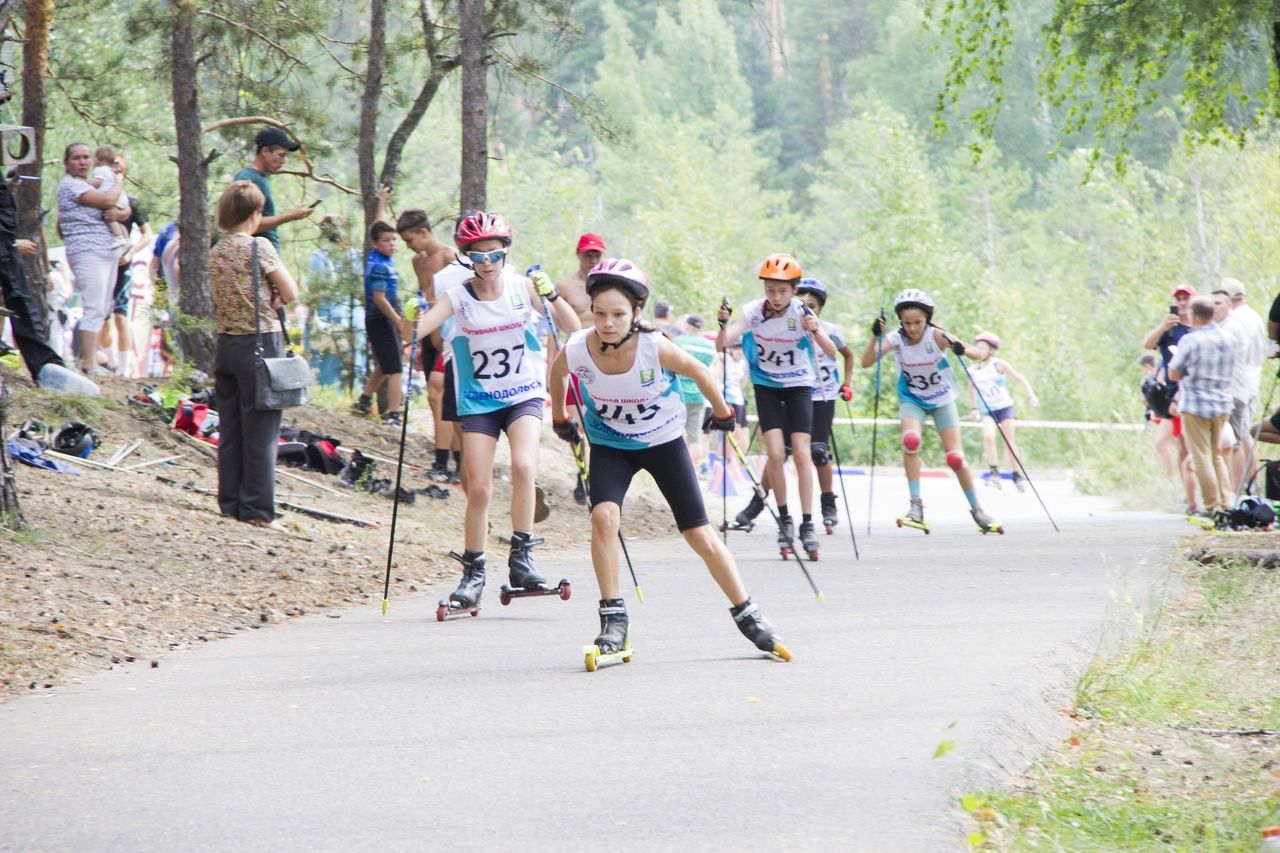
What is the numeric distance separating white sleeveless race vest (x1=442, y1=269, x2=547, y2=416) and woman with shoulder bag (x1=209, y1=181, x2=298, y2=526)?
211cm

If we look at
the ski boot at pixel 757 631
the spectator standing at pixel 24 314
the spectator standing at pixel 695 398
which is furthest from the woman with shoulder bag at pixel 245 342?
the spectator standing at pixel 695 398

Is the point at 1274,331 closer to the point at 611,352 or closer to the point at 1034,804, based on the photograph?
the point at 611,352

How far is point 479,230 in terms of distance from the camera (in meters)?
10.2

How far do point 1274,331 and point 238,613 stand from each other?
8358 mm

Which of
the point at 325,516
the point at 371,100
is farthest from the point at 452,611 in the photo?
the point at 371,100

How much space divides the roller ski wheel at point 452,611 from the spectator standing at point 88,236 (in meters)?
7.19

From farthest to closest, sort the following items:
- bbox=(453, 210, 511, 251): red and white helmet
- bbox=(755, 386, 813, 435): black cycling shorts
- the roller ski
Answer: the roller ski < bbox=(755, 386, 813, 435): black cycling shorts < bbox=(453, 210, 511, 251): red and white helmet

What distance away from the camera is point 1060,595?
36.8ft

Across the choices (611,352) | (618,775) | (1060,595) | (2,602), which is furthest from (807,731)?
(1060,595)

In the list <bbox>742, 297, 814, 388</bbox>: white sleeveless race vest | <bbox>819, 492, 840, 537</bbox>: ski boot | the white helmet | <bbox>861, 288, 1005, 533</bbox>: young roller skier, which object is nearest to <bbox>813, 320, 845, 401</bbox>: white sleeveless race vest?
<bbox>861, 288, 1005, 533</bbox>: young roller skier

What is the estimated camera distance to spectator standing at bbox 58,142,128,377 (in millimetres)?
16141

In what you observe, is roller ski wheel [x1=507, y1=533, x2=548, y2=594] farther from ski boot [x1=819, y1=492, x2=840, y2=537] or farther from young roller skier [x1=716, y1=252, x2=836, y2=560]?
ski boot [x1=819, y1=492, x2=840, y2=537]

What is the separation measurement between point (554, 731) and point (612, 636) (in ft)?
5.38

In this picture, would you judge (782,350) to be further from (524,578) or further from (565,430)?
(565,430)
